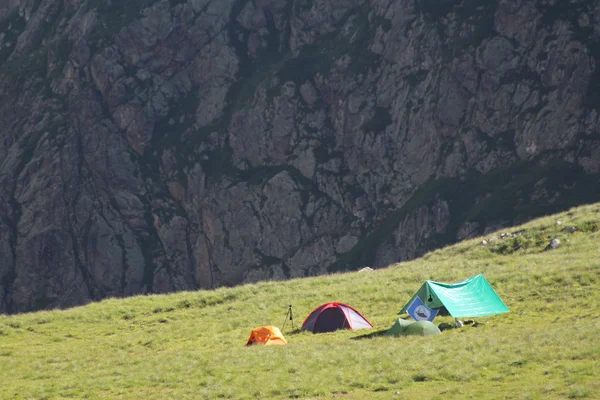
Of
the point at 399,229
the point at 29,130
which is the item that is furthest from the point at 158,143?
the point at 399,229

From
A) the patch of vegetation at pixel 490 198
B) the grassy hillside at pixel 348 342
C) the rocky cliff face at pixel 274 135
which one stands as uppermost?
the rocky cliff face at pixel 274 135

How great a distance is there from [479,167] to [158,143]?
51.9 meters

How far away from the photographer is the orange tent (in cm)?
4175

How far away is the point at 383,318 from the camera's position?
45312 mm

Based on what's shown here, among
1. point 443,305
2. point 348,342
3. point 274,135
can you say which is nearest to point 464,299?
point 443,305

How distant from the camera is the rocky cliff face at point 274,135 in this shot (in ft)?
386

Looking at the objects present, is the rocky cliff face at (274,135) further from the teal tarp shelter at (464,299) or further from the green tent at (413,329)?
the green tent at (413,329)

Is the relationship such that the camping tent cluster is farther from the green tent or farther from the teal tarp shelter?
the green tent

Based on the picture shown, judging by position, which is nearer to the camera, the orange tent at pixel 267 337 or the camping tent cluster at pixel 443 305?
the camping tent cluster at pixel 443 305

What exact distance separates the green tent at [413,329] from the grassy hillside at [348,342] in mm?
757

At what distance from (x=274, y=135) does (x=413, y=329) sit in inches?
3902

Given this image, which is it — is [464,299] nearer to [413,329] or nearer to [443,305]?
[443,305]

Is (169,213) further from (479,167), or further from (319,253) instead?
(479,167)

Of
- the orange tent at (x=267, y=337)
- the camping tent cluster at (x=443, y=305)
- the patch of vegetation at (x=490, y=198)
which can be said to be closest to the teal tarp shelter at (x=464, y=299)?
the camping tent cluster at (x=443, y=305)
